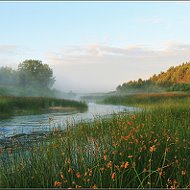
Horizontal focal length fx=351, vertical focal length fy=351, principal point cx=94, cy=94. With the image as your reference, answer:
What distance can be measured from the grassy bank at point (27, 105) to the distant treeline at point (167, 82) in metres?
21.6

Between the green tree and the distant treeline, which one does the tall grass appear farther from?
the green tree

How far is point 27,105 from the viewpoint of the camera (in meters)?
27.9

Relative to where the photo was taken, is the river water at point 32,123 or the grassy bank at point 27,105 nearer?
the river water at point 32,123

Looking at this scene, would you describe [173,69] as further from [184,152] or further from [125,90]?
[184,152]

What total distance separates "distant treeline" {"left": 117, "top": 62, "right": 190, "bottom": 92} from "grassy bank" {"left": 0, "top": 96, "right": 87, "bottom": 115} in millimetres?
21584

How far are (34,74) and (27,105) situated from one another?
33.2 meters

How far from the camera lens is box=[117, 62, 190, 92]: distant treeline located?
52406 millimetres

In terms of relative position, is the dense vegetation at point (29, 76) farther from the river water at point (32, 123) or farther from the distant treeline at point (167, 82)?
the river water at point (32, 123)

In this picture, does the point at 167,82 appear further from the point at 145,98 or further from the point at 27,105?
the point at 27,105

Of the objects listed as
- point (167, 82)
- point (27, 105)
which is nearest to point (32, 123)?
point (27, 105)

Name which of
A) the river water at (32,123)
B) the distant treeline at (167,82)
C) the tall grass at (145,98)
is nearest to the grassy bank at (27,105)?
the river water at (32,123)

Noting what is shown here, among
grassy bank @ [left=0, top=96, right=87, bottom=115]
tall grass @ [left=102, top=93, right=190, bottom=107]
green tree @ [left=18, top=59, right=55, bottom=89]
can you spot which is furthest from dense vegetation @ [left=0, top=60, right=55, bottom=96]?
grassy bank @ [left=0, top=96, right=87, bottom=115]

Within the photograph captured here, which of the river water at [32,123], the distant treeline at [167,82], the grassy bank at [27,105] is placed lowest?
the river water at [32,123]

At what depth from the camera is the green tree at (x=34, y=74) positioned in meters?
59.0
